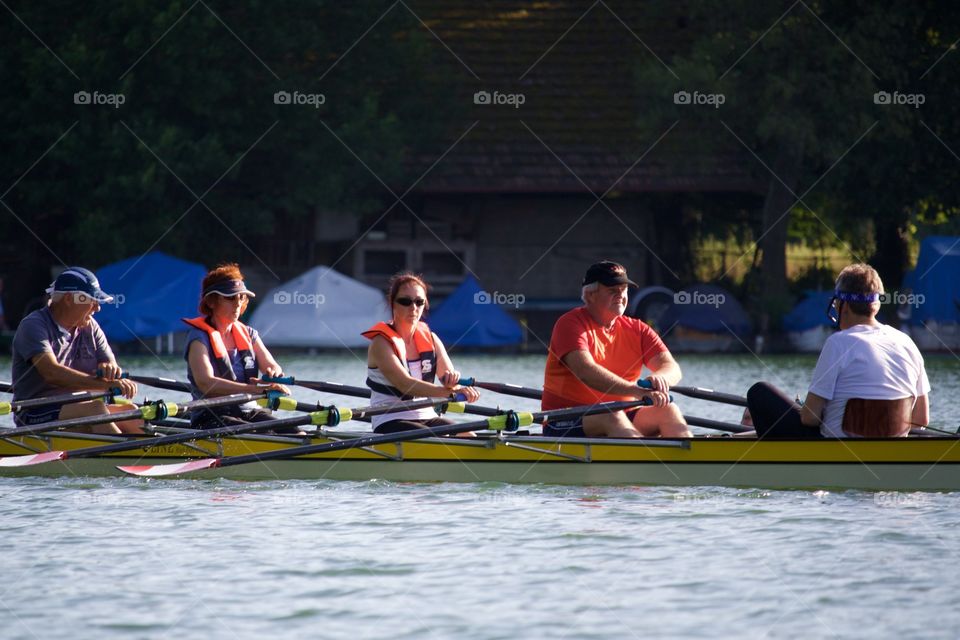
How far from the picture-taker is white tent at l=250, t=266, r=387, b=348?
26.2 meters

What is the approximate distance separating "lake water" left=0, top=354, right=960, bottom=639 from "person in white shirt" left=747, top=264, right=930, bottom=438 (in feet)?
1.51

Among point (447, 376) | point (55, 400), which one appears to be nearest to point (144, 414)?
point (55, 400)

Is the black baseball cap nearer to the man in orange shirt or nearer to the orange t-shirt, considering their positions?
the man in orange shirt

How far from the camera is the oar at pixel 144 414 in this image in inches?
370

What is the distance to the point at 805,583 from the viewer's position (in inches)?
267

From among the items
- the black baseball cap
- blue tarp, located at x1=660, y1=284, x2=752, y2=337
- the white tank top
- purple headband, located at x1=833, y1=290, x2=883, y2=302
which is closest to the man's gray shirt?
the white tank top

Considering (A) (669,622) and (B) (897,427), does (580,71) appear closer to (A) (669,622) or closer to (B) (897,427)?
(B) (897,427)

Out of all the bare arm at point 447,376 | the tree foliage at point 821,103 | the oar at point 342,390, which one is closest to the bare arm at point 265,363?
the oar at point 342,390

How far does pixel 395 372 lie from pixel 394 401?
219mm

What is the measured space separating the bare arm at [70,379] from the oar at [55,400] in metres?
0.04

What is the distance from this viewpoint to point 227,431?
30.5 ft

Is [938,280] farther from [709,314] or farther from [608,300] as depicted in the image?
[608,300]

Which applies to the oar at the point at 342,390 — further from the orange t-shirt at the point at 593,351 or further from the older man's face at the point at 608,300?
the older man's face at the point at 608,300

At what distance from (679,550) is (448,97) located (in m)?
22.7
